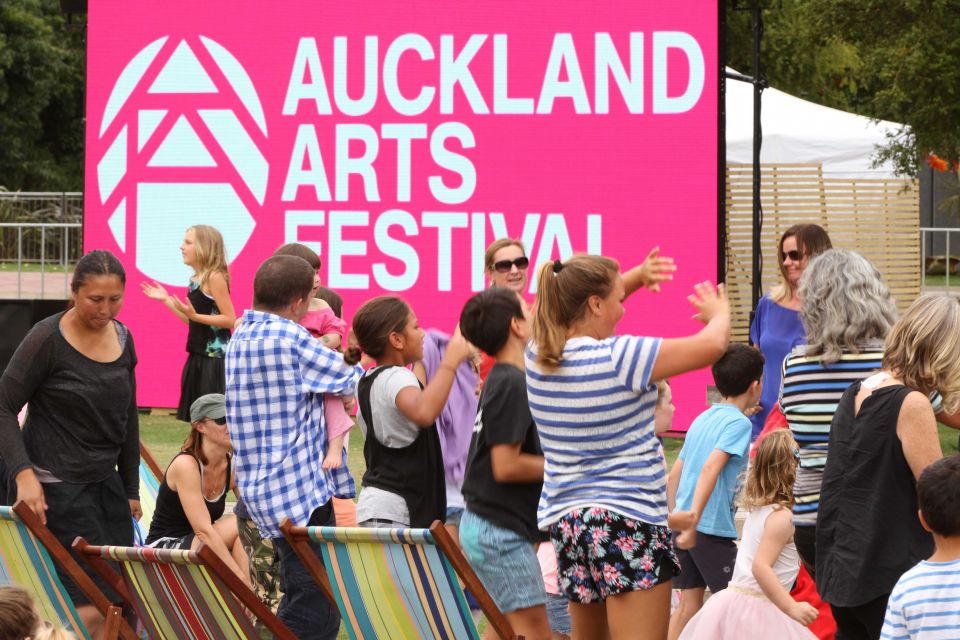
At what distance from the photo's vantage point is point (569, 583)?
368 cm

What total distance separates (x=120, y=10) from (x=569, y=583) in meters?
8.53

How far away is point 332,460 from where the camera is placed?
460 cm

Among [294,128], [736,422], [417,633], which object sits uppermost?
[294,128]

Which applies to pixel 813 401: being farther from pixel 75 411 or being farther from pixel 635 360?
pixel 75 411

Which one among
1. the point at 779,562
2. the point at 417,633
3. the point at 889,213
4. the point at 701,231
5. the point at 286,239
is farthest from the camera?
the point at 889,213

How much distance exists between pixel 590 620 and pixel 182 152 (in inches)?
306

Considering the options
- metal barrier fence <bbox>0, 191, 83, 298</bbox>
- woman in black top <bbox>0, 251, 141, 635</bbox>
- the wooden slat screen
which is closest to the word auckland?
the wooden slat screen

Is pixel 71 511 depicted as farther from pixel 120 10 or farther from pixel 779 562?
pixel 120 10

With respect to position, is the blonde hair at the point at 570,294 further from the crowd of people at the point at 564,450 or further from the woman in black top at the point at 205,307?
the woman in black top at the point at 205,307

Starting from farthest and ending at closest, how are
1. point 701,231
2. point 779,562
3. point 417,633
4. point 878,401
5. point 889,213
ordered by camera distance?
point 889,213 → point 701,231 → point 779,562 → point 417,633 → point 878,401

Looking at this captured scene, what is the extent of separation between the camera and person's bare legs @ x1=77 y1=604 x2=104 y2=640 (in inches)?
184

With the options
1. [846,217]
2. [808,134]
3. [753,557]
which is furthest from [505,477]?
[808,134]

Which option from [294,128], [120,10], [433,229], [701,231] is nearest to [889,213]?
[701,231]

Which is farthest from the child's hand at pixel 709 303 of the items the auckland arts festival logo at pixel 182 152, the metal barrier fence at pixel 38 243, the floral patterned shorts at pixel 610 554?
the metal barrier fence at pixel 38 243
